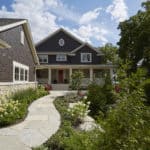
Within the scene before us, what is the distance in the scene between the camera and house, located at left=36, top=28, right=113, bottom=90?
44094 mm

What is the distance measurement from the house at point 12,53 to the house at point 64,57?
19.4m

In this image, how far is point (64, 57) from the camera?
147 feet

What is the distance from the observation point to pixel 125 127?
3172mm

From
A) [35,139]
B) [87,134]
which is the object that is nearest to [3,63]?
[35,139]

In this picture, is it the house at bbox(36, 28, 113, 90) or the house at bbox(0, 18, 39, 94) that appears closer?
the house at bbox(0, 18, 39, 94)

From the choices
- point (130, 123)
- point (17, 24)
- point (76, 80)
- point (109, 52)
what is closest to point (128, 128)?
point (130, 123)

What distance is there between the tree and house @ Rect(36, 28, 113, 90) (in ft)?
33.4

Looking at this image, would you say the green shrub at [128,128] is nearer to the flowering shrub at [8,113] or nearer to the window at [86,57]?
the flowering shrub at [8,113]

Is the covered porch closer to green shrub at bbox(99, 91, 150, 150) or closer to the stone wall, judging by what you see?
the stone wall

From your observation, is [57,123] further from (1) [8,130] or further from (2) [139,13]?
(2) [139,13]

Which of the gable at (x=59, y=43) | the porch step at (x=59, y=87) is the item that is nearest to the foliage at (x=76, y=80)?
the porch step at (x=59, y=87)

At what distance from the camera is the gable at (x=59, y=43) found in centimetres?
4503

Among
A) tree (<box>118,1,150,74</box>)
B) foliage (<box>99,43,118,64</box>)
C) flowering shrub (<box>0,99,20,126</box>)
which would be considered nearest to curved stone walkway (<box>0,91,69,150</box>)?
flowering shrub (<box>0,99,20,126</box>)

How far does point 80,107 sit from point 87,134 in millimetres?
7569
